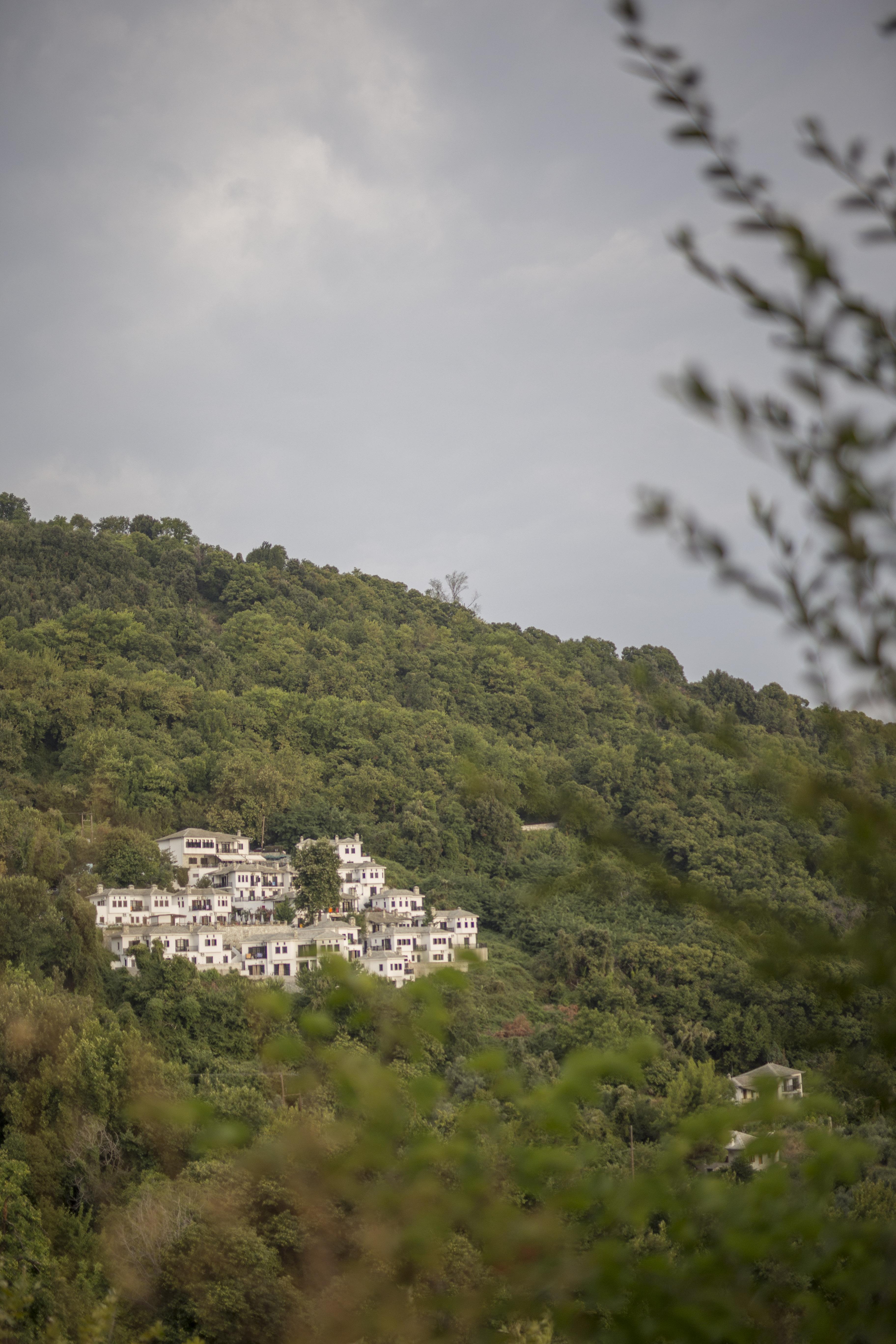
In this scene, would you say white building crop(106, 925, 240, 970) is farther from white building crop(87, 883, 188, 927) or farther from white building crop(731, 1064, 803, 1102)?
white building crop(731, 1064, 803, 1102)

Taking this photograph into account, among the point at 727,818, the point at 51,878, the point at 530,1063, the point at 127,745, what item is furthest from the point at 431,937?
the point at 727,818

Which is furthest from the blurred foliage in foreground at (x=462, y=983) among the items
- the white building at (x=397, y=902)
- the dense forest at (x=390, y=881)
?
the white building at (x=397, y=902)

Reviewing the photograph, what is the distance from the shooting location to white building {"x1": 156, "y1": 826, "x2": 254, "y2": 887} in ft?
129

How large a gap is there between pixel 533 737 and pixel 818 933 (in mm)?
63352

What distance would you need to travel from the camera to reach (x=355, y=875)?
39531 mm

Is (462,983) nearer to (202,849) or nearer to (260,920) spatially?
(260,920)

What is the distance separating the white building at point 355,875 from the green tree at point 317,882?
1.03m

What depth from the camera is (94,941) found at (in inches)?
1180

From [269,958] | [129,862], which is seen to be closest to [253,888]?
[129,862]

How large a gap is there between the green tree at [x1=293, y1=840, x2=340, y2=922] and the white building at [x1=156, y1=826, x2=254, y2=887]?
4.86 m

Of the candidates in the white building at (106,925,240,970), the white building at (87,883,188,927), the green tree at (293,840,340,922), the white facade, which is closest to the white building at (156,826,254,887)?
the white facade

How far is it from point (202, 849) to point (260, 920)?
18.7ft

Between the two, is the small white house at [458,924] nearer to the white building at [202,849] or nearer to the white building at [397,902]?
the white building at [397,902]

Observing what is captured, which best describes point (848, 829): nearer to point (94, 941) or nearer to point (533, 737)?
point (94, 941)
